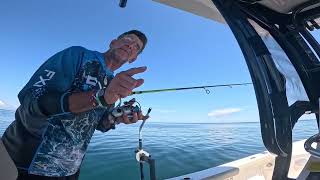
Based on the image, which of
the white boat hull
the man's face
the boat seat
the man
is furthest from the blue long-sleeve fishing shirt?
the white boat hull

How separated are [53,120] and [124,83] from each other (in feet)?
1.90

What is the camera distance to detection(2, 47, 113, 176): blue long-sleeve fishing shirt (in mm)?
1365

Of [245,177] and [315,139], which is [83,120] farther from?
[245,177]

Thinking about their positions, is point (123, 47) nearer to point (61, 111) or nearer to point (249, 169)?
point (61, 111)

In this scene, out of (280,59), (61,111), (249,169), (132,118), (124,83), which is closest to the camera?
(124,83)

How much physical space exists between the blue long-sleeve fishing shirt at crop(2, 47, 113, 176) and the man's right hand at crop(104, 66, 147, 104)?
284 mm

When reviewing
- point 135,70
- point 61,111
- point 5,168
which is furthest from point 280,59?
point 5,168

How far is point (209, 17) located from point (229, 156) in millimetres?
4656

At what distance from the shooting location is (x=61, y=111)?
137cm

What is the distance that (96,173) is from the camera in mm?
4762

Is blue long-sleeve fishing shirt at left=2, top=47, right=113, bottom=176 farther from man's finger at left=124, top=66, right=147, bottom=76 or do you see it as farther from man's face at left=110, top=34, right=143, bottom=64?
man's finger at left=124, top=66, right=147, bottom=76

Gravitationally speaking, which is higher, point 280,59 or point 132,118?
point 280,59

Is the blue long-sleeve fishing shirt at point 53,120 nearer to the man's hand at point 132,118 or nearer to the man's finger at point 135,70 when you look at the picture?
the man's hand at point 132,118

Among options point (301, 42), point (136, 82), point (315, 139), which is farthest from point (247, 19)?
point (136, 82)
